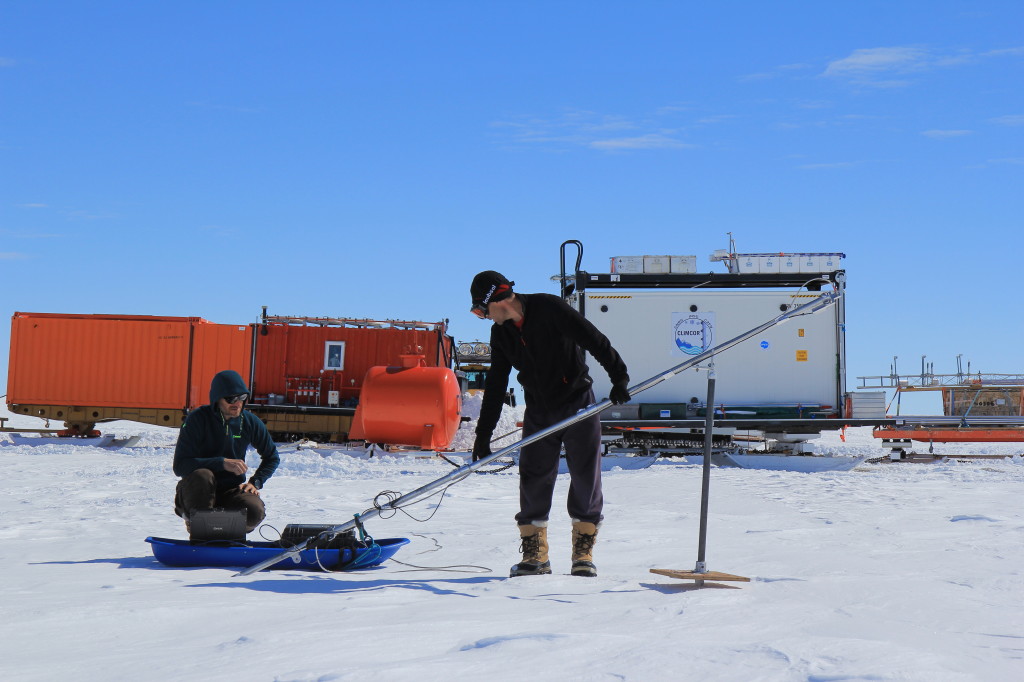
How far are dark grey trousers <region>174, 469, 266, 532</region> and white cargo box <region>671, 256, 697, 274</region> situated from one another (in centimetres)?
1026

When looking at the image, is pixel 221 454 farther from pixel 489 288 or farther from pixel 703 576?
pixel 703 576

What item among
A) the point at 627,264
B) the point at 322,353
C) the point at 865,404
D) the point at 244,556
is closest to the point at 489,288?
the point at 244,556

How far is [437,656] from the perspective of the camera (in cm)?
313

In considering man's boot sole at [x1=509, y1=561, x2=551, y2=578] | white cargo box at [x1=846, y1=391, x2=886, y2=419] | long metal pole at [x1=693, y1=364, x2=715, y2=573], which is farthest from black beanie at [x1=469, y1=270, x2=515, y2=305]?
white cargo box at [x1=846, y1=391, x2=886, y2=419]

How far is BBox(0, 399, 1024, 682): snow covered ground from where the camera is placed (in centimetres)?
303

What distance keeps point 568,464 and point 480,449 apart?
548mm

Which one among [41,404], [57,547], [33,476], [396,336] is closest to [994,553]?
[57,547]

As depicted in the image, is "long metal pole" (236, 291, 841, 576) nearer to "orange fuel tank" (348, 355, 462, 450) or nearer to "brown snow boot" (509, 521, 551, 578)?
"brown snow boot" (509, 521, 551, 578)

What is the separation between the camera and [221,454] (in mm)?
6262

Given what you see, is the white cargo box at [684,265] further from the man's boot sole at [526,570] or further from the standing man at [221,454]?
the man's boot sole at [526,570]

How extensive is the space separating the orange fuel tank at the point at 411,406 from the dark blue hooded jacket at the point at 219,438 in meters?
10.6

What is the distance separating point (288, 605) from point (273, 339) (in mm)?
17599

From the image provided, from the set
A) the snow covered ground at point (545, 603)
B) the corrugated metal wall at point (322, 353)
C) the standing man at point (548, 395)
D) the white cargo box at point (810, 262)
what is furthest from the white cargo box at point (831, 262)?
the standing man at point (548, 395)

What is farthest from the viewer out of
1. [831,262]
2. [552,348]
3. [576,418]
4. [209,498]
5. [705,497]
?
[831,262]
